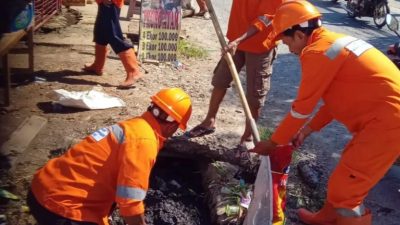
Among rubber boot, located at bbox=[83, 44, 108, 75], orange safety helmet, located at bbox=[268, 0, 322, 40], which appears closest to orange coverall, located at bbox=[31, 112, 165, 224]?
orange safety helmet, located at bbox=[268, 0, 322, 40]

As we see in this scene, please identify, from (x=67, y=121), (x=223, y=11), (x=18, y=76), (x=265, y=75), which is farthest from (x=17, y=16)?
(x=223, y=11)

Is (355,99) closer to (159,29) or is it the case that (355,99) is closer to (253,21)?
(253,21)

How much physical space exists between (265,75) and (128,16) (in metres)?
4.97

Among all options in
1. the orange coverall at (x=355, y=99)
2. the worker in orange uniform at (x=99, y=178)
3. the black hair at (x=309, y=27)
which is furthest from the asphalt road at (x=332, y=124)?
the worker in orange uniform at (x=99, y=178)

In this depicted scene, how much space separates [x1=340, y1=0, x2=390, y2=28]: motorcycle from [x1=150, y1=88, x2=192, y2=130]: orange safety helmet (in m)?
10.0

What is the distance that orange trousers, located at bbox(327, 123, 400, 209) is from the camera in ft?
10.7

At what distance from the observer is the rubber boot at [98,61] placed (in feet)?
20.2

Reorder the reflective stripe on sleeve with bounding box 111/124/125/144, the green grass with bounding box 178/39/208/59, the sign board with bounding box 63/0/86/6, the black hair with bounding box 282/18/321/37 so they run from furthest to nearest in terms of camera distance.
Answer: the sign board with bounding box 63/0/86/6 → the green grass with bounding box 178/39/208/59 → the black hair with bounding box 282/18/321/37 → the reflective stripe on sleeve with bounding box 111/124/125/144

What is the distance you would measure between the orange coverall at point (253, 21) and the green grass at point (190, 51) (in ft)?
9.97

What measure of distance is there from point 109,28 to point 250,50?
2.08m

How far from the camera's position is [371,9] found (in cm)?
1248

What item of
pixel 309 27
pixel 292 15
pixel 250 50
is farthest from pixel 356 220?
pixel 250 50

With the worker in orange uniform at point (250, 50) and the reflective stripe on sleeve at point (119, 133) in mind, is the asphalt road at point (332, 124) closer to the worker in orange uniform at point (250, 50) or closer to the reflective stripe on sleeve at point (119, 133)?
the worker in orange uniform at point (250, 50)

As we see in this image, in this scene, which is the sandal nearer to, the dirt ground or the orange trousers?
the dirt ground
